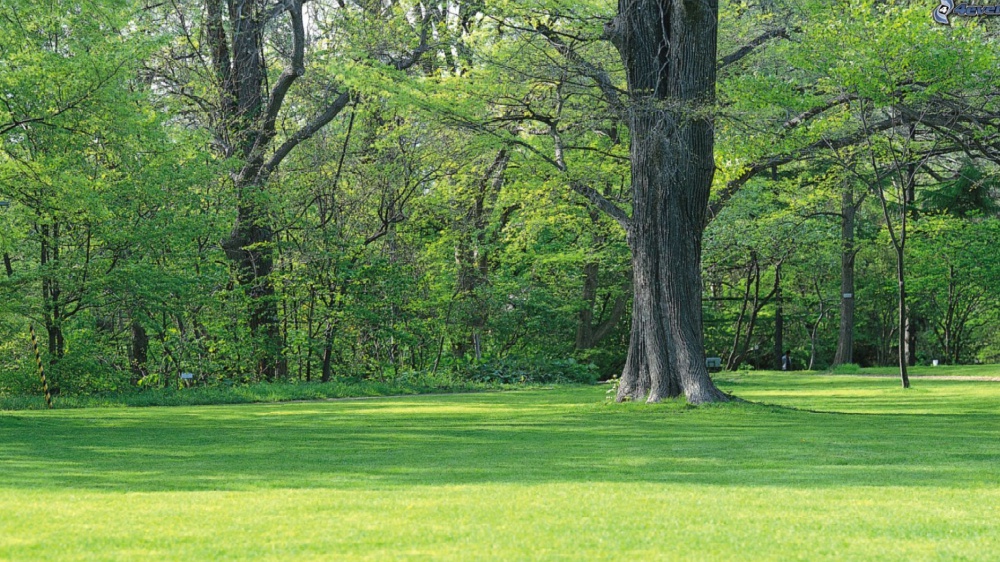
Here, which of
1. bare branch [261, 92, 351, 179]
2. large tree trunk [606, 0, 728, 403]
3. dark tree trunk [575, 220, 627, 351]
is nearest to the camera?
large tree trunk [606, 0, 728, 403]

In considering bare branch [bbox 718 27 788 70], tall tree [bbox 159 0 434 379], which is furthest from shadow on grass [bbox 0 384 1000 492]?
bare branch [bbox 718 27 788 70]

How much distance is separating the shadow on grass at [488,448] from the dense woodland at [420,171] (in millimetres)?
3357

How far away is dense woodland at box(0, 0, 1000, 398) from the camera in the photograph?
18734 millimetres

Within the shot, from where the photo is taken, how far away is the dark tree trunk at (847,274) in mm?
37850

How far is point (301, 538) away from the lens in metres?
6.09

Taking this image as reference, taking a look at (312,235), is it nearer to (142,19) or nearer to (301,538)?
(142,19)

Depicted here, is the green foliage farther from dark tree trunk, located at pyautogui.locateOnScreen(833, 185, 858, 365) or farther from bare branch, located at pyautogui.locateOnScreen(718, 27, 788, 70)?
dark tree trunk, located at pyautogui.locateOnScreen(833, 185, 858, 365)

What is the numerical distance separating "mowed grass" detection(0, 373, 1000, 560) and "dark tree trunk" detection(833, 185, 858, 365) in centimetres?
2198

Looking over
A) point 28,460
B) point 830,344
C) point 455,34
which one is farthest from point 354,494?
point 830,344

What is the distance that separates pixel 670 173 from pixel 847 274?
78.1 ft

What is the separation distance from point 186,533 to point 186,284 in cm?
1752

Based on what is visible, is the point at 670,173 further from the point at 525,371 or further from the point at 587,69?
the point at 525,371

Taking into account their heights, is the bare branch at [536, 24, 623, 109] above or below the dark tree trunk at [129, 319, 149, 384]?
above

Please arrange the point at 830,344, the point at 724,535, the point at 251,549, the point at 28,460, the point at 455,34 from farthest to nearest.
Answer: the point at 830,344 < the point at 455,34 < the point at 28,460 < the point at 724,535 < the point at 251,549
